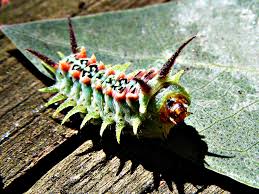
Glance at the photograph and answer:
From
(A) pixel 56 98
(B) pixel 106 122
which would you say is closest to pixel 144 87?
(B) pixel 106 122

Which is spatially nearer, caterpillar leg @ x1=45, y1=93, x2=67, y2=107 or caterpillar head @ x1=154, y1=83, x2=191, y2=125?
caterpillar head @ x1=154, y1=83, x2=191, y2=125

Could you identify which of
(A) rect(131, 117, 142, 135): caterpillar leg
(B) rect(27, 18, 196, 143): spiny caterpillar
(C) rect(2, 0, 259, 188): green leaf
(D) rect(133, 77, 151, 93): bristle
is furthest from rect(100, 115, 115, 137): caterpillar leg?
(C) rect(2, 0, 259, 188): green leaf

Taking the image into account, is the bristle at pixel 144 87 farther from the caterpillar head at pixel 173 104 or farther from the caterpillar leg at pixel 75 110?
the caterpillar leg at pixel 75 110

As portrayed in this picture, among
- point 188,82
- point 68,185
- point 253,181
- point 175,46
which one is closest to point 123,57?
point 175,46

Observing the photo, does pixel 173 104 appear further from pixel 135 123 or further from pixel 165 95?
pixel 135 123

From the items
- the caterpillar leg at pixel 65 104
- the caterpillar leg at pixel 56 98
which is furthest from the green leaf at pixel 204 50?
the caterpillar leg at pixel 65 104

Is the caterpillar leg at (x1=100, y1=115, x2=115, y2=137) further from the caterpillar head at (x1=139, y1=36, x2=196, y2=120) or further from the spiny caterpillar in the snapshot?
the caterpillar head at (x1=139, y1=36, x2=196, y2=120)
